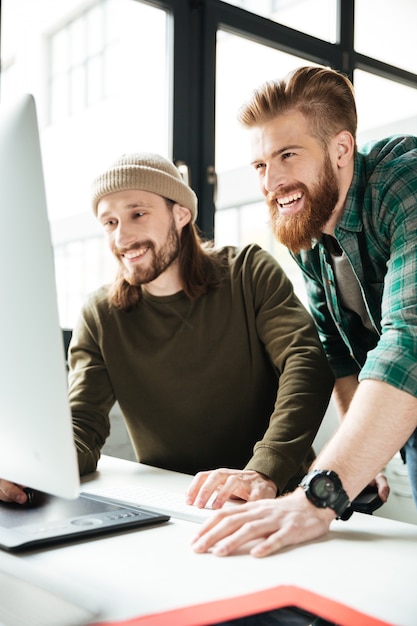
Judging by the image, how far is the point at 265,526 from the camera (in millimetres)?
848

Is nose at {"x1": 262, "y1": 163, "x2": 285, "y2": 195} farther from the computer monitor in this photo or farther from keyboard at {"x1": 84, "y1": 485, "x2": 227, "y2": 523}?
the computer monitor

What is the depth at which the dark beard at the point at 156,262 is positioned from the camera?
180cm

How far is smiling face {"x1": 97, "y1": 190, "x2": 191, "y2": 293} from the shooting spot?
5.91 ft

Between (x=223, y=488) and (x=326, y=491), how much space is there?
0.71 feet

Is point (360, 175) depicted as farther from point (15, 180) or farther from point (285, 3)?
Result: point (285, 3)

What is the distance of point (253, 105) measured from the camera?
1487 millimetres

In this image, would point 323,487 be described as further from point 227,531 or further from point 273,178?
point 273,178

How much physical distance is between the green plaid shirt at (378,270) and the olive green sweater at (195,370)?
0.34ft

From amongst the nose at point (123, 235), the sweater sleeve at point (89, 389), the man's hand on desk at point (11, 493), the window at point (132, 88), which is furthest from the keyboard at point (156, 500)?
the window at point (132, 88)

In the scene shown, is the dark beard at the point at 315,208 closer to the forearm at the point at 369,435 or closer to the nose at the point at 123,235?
the nose at the point at 123,235

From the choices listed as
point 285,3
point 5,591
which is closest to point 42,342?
point 5,591

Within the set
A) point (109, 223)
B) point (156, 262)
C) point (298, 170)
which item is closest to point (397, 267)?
point (298, 170)

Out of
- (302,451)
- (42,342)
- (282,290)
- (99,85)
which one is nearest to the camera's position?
(42,342)

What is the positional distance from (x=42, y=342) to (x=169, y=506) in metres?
0.50
